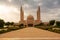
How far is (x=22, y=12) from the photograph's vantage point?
252 feet

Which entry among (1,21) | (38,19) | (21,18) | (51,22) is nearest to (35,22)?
(38,19)

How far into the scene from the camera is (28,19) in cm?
7781

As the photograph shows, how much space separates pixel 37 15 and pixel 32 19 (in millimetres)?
3601

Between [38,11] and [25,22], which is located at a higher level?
[38,11]

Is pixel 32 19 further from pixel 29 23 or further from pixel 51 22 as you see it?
pixel 51 22

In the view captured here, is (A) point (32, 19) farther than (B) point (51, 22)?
Yes

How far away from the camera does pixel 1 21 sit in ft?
114

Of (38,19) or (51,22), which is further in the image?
(38,19)

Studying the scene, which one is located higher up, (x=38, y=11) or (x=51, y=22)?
(x=38, y=11)

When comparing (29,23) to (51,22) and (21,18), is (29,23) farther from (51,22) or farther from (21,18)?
(51,22)

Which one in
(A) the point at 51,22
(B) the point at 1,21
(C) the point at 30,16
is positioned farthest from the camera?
(C) the point at 30,16

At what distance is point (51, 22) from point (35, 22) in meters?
18.8

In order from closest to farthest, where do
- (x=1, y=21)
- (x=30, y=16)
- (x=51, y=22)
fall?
(x=1, y=21), (x=51, y=22), (x=30, y=16)

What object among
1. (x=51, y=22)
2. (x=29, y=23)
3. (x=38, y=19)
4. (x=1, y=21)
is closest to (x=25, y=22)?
(x=29, y=23)
